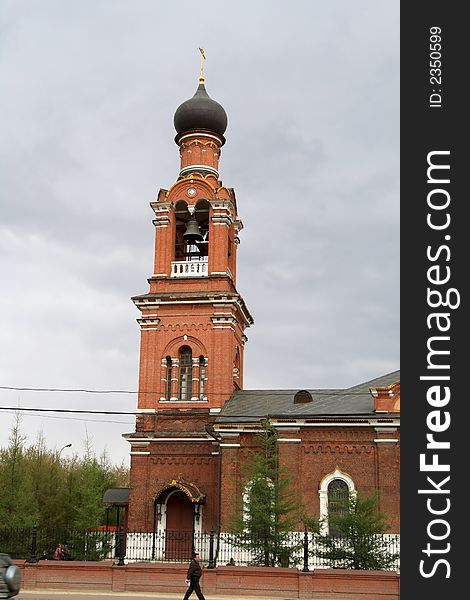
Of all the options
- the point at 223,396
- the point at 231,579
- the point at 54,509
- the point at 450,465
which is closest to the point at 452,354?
the point at 450,465

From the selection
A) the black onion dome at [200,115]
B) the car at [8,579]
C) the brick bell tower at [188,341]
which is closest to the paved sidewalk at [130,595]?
the brick bell tower at [188,341]

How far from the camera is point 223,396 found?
35.8 m

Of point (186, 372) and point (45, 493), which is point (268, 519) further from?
point (45, 493)

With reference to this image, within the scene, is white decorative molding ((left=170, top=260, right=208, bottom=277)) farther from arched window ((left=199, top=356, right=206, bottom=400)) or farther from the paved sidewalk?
the paved sidewalk

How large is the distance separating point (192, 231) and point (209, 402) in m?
8.03

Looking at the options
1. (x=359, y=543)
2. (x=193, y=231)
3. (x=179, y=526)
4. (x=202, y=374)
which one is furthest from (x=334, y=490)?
(x=193, y=231)

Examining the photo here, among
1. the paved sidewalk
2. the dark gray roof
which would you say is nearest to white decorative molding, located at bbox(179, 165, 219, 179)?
the dark gray roof

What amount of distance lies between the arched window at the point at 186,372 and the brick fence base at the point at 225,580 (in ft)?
41.9

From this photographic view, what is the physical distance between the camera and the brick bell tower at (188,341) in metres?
34.5

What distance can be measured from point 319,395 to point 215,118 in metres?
14.6

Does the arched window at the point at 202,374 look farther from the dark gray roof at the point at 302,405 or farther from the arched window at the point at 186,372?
the dark gray roof at the point at 302,405

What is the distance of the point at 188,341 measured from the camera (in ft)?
119

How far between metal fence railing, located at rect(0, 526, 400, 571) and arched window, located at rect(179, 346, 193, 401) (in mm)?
6379

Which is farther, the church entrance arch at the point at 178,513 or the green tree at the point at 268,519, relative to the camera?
the church entrance arch at the point at 178,513
